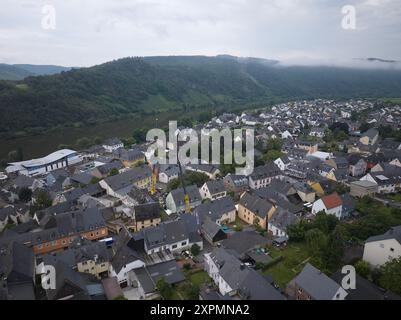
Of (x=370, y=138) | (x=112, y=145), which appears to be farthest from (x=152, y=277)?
(x=370, y=138)

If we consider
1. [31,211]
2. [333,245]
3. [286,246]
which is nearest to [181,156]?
[31,211]

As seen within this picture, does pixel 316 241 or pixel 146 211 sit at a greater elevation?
pixel 316 241

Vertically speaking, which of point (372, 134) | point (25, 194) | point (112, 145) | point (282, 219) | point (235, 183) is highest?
point (372, 134)

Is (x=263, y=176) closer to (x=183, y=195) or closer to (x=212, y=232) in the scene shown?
(x=183, y=195)

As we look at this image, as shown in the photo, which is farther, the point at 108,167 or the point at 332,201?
the point at 108,167

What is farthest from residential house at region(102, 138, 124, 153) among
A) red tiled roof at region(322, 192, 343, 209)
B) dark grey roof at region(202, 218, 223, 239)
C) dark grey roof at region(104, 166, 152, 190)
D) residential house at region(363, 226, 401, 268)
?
residential house at region(363, 226, 401, 268)

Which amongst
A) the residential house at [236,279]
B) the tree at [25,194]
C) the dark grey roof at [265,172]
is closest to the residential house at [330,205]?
the dark grey roof at [265,172]
